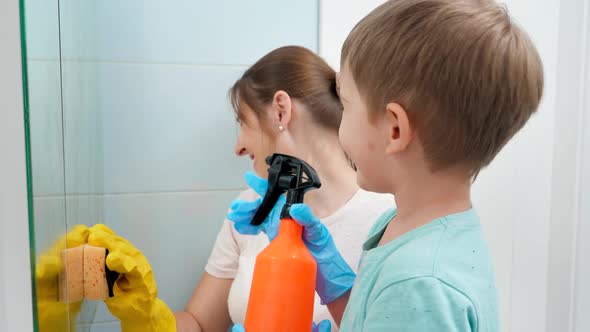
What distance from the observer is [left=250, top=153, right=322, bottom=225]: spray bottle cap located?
74cm

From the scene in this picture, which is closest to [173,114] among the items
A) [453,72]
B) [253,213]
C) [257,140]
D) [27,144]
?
[257,140]

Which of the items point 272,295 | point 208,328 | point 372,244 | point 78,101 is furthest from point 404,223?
point 208,328

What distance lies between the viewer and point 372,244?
0.70 meters

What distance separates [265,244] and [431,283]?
24.2 inches

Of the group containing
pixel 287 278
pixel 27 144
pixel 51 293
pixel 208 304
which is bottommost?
pixel 208 304

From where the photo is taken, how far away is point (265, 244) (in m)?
1.12

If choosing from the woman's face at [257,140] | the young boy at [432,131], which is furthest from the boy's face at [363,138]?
the woman's face at [257,140]

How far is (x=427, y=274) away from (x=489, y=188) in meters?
0.53

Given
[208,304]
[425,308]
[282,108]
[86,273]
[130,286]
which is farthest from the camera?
[208,304]

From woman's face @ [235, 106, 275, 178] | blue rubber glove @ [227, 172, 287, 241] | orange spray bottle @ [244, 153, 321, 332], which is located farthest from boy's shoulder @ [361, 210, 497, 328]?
woman's face @ [235, 106, 275, 178]

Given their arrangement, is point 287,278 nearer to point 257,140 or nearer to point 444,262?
point 444,262

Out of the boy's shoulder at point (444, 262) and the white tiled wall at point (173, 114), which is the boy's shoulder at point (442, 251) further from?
the white tiled wall at point (173, 114)

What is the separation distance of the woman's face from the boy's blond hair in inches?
20.7

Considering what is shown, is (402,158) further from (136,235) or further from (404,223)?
(136,235)
